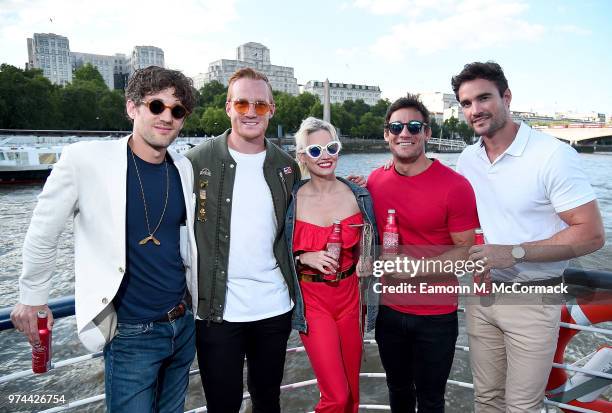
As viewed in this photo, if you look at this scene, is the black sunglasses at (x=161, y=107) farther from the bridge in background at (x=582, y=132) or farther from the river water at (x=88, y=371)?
the bridge in background at (x=582, y=132)

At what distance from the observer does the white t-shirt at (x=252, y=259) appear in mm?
2611

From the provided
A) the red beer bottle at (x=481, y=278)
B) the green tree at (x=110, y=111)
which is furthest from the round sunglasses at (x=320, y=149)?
the green tree at (x=110, y=111)

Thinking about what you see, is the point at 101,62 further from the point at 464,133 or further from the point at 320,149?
the point at 320,149

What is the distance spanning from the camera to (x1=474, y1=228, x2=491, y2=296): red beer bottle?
2.52m

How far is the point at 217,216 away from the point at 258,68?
537ft

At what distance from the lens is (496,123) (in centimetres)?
267

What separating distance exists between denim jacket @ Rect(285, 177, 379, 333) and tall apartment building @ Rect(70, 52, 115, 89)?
6655 inches

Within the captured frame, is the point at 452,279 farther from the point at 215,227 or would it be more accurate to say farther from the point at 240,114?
the point at 240,114

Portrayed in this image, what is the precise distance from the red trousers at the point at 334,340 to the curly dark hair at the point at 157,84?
52.3 inches

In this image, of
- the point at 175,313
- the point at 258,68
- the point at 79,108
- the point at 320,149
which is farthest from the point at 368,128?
the point at 175,313

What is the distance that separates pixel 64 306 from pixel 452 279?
2.21m

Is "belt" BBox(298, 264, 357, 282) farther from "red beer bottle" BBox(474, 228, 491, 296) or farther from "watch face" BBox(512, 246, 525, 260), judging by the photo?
"watch face" BBox(512, 246, 525, 260)

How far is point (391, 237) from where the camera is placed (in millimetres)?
2600

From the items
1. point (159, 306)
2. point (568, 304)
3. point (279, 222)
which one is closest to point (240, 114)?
point (279, 222)
